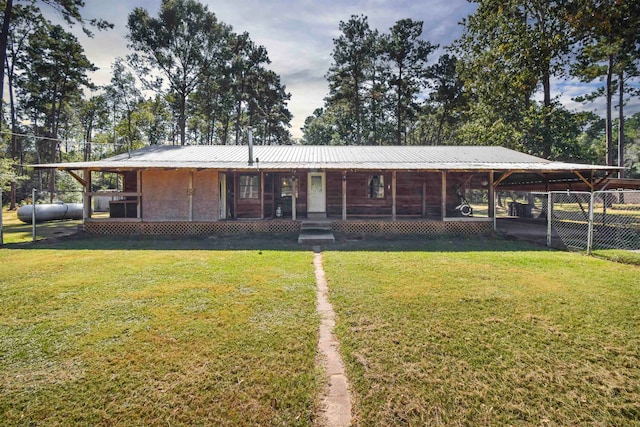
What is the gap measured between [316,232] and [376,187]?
15.7ft

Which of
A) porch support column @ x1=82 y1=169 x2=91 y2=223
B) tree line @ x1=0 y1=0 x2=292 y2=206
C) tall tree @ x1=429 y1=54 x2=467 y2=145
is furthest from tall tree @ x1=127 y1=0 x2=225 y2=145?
tall tree @ x1=429 y1=54 x2=467 y2=145

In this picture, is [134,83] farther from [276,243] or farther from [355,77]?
[276,243]

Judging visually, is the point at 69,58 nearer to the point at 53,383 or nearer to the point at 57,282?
the point at 57,282

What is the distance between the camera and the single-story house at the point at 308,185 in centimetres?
1229

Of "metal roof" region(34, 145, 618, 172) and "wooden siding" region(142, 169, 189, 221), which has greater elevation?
"metal roof" region(34, 145, 618, 172)

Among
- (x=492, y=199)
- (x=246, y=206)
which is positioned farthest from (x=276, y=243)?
(x=492, y=199)

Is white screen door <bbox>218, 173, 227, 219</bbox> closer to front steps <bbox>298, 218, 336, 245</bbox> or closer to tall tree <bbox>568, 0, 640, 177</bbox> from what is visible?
front steps <bbox>298, 218, 336, 245</bbox>

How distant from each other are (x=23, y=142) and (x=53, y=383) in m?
57.7

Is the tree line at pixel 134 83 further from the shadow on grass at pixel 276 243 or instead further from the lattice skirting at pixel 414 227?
the lattice skirting at pixel 414 227

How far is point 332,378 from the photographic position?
2.99m

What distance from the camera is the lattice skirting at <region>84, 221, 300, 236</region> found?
12.4 m

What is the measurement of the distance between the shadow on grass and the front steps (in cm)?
30

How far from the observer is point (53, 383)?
2832 mm

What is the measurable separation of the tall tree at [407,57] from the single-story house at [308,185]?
50.3 feet
